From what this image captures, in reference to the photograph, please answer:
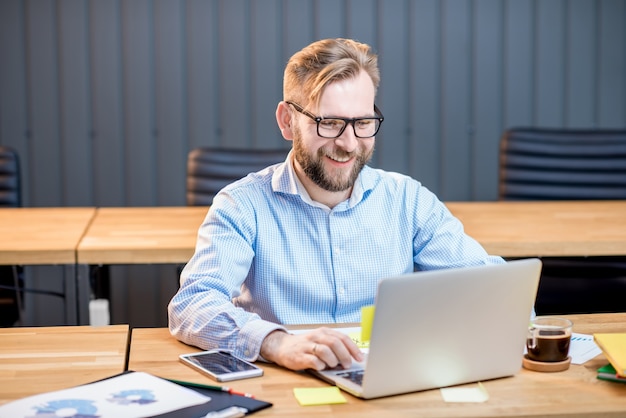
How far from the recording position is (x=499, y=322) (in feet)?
5.34

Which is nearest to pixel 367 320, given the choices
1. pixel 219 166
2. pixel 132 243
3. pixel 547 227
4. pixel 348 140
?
pixel 348 140

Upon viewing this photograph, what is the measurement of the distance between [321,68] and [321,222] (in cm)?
36

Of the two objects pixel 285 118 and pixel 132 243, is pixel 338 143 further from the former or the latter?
pixel 132 243

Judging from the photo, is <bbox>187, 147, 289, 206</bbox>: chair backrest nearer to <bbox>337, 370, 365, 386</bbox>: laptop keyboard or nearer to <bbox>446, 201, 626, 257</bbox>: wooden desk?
<bbox>446, 201, 626, 257</bbox>: wooden desk

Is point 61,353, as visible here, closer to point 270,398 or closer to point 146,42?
point 270,398

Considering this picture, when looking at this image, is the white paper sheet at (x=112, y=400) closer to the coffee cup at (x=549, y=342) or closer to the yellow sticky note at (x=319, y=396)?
the yellow sticky note at (x=319, y=396)

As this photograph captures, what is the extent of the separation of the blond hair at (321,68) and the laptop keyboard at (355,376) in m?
0.66

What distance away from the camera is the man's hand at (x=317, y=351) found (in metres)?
1.67

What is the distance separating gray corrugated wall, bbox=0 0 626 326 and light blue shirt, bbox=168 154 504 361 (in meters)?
2.16

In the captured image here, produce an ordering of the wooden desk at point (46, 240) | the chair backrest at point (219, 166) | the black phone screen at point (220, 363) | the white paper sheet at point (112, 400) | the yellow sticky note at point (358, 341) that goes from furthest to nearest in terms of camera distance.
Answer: the chair backrest at point (219, 166)
the wooden desk at point (46, 240)
the yellow sticky note at point (358, 341)
the black phone screen at point (220, 363)
the white paper sheet at point (112, 400)

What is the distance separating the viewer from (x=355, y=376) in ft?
5.40

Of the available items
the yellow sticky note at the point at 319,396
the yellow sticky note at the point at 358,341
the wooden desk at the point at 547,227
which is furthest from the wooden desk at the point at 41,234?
the yellow sticky note at the point at 319,396

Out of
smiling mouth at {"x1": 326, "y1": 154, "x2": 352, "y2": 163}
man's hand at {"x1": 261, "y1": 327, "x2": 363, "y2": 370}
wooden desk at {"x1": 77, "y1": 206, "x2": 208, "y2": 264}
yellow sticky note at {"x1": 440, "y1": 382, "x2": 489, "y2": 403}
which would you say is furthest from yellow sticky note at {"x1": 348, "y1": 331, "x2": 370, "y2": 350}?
wooden desk at {"x1": 77, "y1": 206, "x2": 208, "y2": 264}

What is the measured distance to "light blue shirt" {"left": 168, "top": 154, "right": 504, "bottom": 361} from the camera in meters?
2.15
